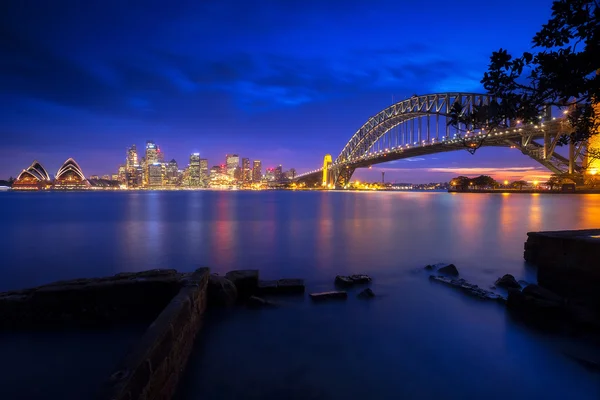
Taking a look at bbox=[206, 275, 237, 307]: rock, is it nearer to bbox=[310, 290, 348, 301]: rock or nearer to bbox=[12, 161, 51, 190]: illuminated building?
bbox=[310, 290, 348, 301]: rock

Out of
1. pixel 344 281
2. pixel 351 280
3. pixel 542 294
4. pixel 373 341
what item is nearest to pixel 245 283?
pixel 344 281

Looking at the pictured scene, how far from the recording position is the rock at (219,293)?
19.4ft

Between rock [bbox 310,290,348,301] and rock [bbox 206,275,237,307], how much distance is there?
1.55 meters

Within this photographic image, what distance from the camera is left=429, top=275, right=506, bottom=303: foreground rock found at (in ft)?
21.3

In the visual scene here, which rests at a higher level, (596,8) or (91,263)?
(596,8)

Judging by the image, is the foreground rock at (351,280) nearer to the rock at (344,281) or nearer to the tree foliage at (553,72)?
the rock at (344,281)

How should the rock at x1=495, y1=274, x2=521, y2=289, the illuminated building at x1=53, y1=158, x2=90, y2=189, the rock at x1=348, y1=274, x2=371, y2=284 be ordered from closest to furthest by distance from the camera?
1. the rock at x1=495, y1=274, x2=521, y2=289
2. the rock at x1=348, y1=274, x2=371, y2=284
3. the illuminated building at x1=53, y1=158, x2=90, y2=189

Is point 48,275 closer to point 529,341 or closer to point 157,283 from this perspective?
point 157,283

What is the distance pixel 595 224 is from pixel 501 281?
15.3 m

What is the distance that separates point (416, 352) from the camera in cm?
454

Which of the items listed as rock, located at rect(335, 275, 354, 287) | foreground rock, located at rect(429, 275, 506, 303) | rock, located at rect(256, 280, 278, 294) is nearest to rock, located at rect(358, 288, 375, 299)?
rock, located at rect(335, 275, 354, 287)

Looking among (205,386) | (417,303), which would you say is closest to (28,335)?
(205,386)

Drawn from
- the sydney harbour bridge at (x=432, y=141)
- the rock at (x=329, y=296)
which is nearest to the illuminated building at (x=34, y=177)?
the sydney harbour bridge at (x=432, y=141)

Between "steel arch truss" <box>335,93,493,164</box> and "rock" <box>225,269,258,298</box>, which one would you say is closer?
"rock" <box>225,269,258,298</box>
